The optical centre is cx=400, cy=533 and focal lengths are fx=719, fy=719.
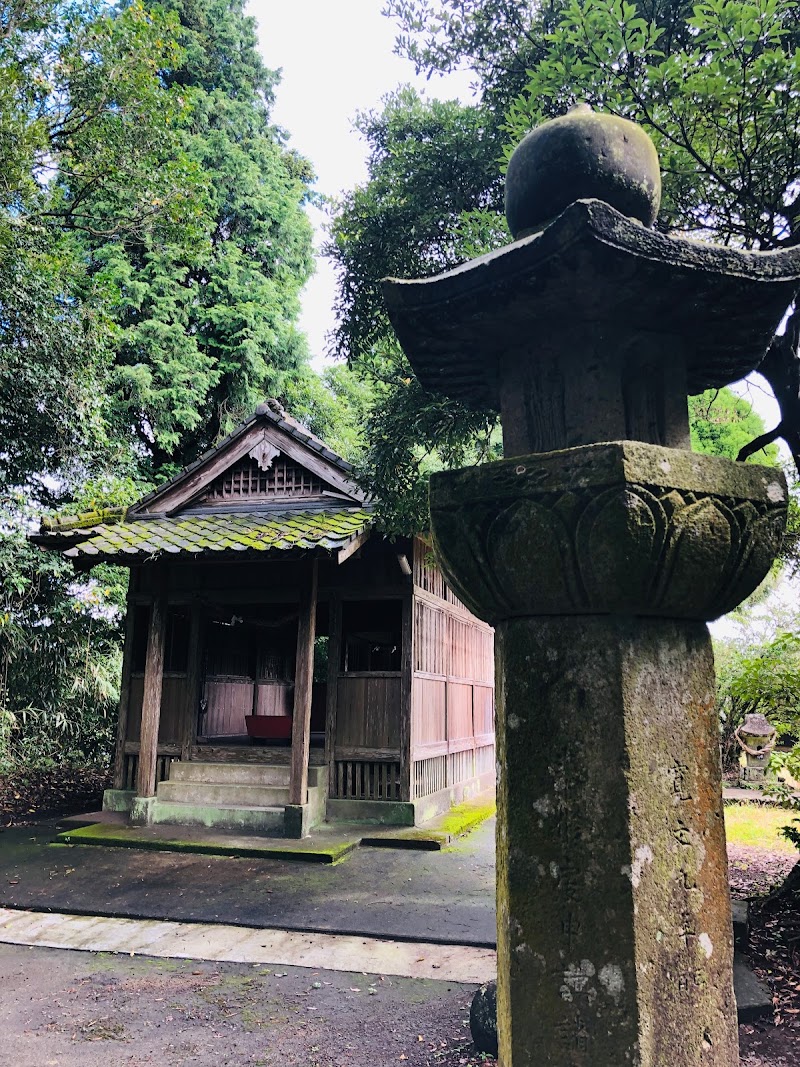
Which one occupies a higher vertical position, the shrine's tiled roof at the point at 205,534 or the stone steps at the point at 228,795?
the shrine's tiled roof at the point at 205,534

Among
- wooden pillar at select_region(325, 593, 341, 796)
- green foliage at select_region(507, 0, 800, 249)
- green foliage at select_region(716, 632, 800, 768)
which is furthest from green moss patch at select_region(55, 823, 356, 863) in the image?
green foliage at select_region(507, 0, 800, 249)

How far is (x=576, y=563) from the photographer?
2176 mm

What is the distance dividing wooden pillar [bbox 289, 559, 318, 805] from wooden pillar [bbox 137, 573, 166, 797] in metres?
1.93

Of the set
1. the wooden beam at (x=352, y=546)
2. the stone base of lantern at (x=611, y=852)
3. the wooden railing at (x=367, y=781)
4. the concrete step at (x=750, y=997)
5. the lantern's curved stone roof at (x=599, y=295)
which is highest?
the wooden beam at (x=352, y=546)

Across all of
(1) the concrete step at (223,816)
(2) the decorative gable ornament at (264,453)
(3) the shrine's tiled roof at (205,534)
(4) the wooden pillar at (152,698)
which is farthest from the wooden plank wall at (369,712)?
(2) the decorative gable ornament at (264,453)

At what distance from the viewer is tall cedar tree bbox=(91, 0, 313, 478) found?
1694 cm

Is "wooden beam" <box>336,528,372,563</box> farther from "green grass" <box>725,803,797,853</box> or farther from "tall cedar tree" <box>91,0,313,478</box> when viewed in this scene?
"tall cedar tree" <box>91,0,313,478</box>

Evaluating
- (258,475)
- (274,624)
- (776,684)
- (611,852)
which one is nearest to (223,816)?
(274,624)

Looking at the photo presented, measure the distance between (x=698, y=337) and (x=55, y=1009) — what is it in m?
4.95

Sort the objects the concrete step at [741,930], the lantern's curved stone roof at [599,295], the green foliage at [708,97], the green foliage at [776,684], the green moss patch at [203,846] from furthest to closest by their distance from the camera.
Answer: the green moss patch at [203,846] → the green foliage at [776,684] → the concrete step at [741,930] → the green foliage at [708,97] → the lantern's curved stone roof at [599,295]

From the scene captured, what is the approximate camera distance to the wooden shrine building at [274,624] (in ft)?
29.5

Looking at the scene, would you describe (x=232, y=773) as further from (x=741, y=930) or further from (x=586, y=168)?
(x=586, y=168)

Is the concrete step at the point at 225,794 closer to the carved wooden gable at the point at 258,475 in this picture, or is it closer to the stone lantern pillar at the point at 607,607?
the carved wooden gable at the point at 258,475

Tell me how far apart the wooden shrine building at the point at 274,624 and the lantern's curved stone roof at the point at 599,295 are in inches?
219
